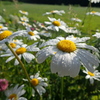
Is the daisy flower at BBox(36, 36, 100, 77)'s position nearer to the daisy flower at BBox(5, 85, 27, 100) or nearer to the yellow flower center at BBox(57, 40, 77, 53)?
the yellow flower center at BBox(57, 40, 77, 53)

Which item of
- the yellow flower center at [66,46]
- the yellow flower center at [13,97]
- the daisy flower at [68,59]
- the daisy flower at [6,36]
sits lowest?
the yellow flower center at [13,97]

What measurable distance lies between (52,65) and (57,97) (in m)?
0.76

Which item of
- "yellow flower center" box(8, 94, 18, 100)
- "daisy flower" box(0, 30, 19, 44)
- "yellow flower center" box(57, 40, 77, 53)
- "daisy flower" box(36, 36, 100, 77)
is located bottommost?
"yellow flower center" box(8, 94, 18, 100)

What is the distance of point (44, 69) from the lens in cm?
168

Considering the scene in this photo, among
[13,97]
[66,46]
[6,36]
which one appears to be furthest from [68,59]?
[13,97]

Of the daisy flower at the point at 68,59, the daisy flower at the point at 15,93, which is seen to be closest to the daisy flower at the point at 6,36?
the daisy flower at the point at 68,59

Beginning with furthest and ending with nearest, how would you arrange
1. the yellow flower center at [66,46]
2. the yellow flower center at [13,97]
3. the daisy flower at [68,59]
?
the yellow flower center at [13,97] → the yellow flower center at [66,46] → the daisy flower at [68,59]

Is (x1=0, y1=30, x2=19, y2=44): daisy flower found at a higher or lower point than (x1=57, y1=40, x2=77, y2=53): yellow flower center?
higher

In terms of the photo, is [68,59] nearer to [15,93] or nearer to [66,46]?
[66,46]

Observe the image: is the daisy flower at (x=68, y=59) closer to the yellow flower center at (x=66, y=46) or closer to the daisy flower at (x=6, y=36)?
the yellow flower center at (x=66, y=46)

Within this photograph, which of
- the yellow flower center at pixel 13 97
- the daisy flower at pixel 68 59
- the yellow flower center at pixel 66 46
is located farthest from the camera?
the yellow flower center at pixel 13 97

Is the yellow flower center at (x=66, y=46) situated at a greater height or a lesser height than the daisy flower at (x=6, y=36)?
lesser

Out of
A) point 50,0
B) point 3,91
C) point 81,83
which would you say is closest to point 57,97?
point 81,83

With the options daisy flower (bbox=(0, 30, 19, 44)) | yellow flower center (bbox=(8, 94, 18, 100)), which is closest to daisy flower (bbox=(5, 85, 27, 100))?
yellow flower center (bbox=(8, 94, 18, 100))
